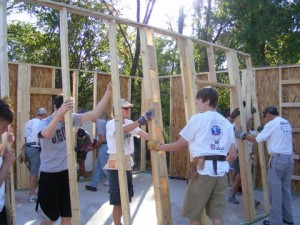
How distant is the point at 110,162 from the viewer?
4660 mm

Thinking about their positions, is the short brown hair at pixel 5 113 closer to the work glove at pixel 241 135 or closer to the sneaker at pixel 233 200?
the work glove at pixel 241 135

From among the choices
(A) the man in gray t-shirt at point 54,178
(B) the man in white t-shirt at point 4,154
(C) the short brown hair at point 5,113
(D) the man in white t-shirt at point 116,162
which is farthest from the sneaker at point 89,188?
(C) the short brown hair at point 5,113

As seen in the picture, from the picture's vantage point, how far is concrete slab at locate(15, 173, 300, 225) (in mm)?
5977

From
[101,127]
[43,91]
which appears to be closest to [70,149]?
[101,127]

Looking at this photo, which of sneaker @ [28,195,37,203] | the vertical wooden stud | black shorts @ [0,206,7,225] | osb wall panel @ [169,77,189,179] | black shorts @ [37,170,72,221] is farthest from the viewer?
osb wall panel @ [169,77,189,179]

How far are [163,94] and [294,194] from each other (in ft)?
26.9

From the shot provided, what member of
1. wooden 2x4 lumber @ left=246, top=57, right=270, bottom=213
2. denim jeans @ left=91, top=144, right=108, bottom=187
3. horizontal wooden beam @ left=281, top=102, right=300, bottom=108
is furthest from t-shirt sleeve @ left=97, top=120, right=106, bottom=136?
horizontal wooden beam @ left=281, top=102, right=300, bottom=108

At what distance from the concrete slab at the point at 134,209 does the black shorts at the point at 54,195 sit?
6.64 ft

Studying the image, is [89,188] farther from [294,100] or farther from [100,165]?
[294,100]

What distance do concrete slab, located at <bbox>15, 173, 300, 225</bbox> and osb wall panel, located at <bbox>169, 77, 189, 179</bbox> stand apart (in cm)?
120

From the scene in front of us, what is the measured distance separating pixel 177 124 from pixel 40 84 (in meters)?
3.75

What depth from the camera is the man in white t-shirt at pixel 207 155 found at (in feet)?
12.7

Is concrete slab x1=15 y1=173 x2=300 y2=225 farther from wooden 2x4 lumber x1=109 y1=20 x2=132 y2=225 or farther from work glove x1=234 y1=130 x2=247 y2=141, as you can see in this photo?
wooden 2x4 lumber x1=109 y1=20 x2=132 y2=225

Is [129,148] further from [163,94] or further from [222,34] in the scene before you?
[222,34]
